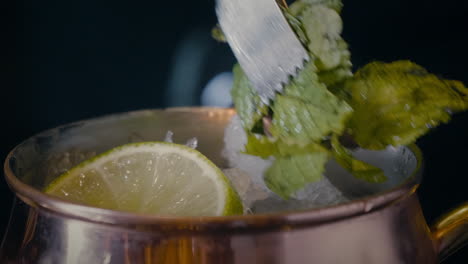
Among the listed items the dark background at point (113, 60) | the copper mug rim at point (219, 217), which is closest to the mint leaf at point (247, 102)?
the copper mug rim at point (219, 217)

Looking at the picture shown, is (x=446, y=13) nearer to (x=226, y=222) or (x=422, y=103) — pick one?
(x=422, y=103)

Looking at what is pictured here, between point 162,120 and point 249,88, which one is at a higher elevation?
point 249,88

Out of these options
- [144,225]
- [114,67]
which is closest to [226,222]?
[144,225]

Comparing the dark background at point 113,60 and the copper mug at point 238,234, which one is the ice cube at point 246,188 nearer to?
the copper mug at point 238,234

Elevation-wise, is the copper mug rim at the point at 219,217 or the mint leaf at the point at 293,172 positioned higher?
the copper mug rim at the point at 219,217

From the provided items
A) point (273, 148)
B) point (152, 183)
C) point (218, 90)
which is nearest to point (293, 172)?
point (273, 148)

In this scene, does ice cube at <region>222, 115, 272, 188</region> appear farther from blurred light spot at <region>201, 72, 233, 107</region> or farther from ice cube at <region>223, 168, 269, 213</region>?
blurred light spot at <region>201, 72, 233, 107</region>
